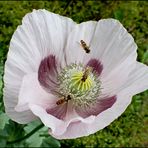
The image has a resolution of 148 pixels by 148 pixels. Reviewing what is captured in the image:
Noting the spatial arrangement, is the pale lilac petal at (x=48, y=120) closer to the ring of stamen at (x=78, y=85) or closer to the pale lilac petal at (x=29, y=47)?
the pale lilac petal at (x=29, y=47)

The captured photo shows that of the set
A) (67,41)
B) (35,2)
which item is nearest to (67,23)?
(67,41)

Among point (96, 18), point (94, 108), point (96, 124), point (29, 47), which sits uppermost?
point (29, 47)

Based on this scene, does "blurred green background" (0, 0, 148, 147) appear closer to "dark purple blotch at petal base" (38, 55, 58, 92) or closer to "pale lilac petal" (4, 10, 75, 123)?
"dark purple blotch at petal base" (38, 55, 58, 92)

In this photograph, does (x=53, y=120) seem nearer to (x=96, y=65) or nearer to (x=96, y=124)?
(x=96, y=124)

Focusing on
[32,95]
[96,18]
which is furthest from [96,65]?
[96,18]

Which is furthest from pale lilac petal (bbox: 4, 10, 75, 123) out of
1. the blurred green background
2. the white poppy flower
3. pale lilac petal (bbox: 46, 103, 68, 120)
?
the blurred green background

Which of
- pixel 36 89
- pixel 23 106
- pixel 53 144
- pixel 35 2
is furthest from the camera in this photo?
pixel 35 2

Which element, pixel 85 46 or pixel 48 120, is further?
pixel 85 46

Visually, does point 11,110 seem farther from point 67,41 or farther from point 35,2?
point 35,2

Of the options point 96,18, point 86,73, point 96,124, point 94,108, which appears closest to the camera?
point 96,124
